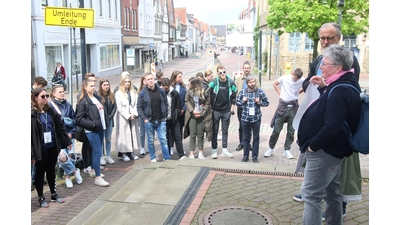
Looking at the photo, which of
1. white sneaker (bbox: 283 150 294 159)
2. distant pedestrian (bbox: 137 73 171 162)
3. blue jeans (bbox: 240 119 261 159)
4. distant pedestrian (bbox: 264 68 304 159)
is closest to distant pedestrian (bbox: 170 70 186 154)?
distant pedestrian (bbox: 137 73 171 162)

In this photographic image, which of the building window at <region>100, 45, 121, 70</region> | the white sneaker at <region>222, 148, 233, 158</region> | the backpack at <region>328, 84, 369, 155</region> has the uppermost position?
the building window at <region>100, 45, 121, 70</region>

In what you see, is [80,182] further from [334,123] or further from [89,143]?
[334,123]

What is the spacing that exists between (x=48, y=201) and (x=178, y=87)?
362 cm

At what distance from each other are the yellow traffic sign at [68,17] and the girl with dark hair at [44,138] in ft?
6.73

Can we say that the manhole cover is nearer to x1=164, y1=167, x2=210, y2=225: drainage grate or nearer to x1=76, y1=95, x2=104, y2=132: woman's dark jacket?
x1=164, y1=167, x2=210, y2=225: drainage grate

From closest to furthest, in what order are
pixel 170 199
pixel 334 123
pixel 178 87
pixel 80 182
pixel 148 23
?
pixel 334 123
pixel 170 199
pixel 80 182
pixel 178 87
pixel 148 23

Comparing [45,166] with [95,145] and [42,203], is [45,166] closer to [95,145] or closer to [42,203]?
[42,203]

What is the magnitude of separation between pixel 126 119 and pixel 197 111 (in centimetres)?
152

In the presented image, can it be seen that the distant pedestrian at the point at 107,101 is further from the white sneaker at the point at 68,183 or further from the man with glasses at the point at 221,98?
the man with glasses at the point at 221,98

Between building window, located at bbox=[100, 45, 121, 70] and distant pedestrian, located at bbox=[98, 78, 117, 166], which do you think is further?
building window, located at bbox=[100, 45, 121, 70]

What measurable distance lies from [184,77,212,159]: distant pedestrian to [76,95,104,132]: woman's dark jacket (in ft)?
6.51

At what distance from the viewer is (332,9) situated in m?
18.5

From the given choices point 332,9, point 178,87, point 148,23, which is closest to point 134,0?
point 148,23

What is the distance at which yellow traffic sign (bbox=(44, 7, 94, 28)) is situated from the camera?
6.67 meters
